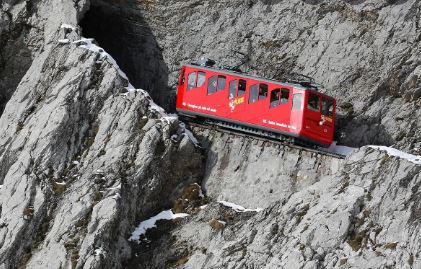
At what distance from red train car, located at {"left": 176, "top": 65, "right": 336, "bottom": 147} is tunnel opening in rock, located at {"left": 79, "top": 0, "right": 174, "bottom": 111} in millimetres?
4595

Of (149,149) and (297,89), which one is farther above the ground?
(297,89)

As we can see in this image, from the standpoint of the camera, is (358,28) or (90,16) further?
(90,16)

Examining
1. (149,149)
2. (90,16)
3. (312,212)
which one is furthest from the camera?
(90,16)

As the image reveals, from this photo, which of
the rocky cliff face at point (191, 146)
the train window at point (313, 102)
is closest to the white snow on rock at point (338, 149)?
the rocky cliff face at point (191, 146)

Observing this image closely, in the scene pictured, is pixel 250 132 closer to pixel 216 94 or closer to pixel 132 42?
pixel 216 94

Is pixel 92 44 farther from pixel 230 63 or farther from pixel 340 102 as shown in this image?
pixel 340 102

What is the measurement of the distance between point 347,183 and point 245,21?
16.1 m

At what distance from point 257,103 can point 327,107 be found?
3463 millimetres

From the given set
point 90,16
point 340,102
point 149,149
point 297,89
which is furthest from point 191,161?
point 90,16

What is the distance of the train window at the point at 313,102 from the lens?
4291 centimetres

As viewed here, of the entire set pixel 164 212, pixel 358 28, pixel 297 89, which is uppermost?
pixel 358 28

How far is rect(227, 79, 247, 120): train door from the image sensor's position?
4469 cm

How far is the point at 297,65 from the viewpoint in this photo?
48.4m

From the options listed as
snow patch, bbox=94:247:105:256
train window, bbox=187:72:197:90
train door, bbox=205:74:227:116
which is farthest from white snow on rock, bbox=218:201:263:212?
train window, bbox=187:72:197:90
